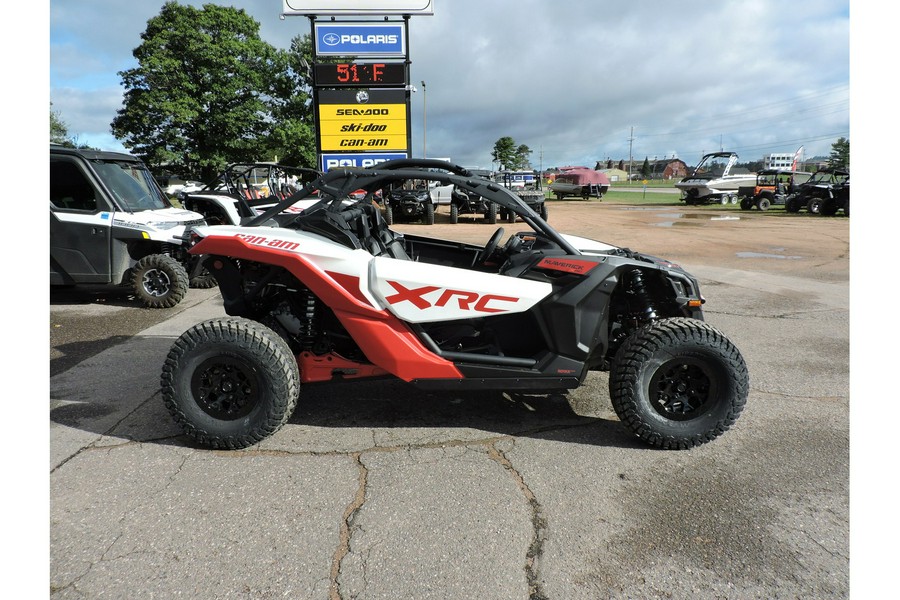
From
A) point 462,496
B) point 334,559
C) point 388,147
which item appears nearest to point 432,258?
point 462,496

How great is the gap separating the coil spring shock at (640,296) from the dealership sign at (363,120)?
10112 millimetres

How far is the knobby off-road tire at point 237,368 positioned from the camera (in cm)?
325

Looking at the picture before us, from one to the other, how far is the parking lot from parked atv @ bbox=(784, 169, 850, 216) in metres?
22.1

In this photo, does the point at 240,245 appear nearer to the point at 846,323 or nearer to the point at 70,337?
the point at 70,337

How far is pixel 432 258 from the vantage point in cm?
450

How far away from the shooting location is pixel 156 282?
288 inches

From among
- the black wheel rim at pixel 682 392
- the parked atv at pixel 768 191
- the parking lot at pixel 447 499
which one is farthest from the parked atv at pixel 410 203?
the parked atv at pixel 768 191

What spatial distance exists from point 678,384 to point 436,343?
1.48 meters

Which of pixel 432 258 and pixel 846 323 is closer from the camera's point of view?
pixel 432 258

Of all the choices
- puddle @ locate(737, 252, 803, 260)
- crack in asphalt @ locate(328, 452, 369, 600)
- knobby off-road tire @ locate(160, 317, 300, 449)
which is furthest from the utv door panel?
puddle @ locate(737, 252, 803, 260)

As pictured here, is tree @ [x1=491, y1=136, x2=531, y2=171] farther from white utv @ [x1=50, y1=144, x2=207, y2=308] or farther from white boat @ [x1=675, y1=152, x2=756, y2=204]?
white utv @ [x1=50, y1=144, x2=207, y2=308]

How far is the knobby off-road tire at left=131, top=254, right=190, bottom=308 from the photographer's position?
7.23 m

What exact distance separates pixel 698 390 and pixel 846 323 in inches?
168

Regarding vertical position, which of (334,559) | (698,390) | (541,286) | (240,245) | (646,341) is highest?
(240,245)
